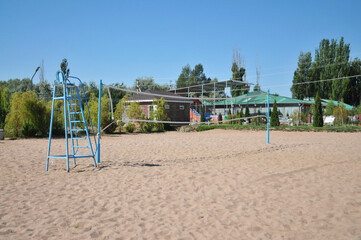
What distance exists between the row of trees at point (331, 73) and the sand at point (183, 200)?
39116 millimetres

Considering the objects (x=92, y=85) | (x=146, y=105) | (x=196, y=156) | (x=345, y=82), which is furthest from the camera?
(x=92, y=85)

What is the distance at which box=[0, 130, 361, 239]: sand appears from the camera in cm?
322

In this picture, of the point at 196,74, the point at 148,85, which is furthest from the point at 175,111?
the point at 196,74

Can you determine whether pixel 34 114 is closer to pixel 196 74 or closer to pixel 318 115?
pixel 318 115

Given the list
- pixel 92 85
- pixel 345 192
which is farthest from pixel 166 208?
pixel 92 85

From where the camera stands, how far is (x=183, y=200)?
4.30 metres

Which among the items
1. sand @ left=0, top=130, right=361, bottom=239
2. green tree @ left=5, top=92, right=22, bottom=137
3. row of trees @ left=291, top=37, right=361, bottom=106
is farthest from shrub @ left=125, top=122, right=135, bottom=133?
row of trees @ left=291, top=37, right=361, bottom=106

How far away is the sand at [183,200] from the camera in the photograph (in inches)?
127

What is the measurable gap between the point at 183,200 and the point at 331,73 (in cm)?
4468

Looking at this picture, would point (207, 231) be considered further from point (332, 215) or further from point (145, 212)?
point (332, 215)

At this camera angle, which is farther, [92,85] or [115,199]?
[92,85]

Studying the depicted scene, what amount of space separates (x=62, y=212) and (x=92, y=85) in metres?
46.8

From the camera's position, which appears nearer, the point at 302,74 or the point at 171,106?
the point at 171,106

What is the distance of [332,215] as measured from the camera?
11.9 feet
